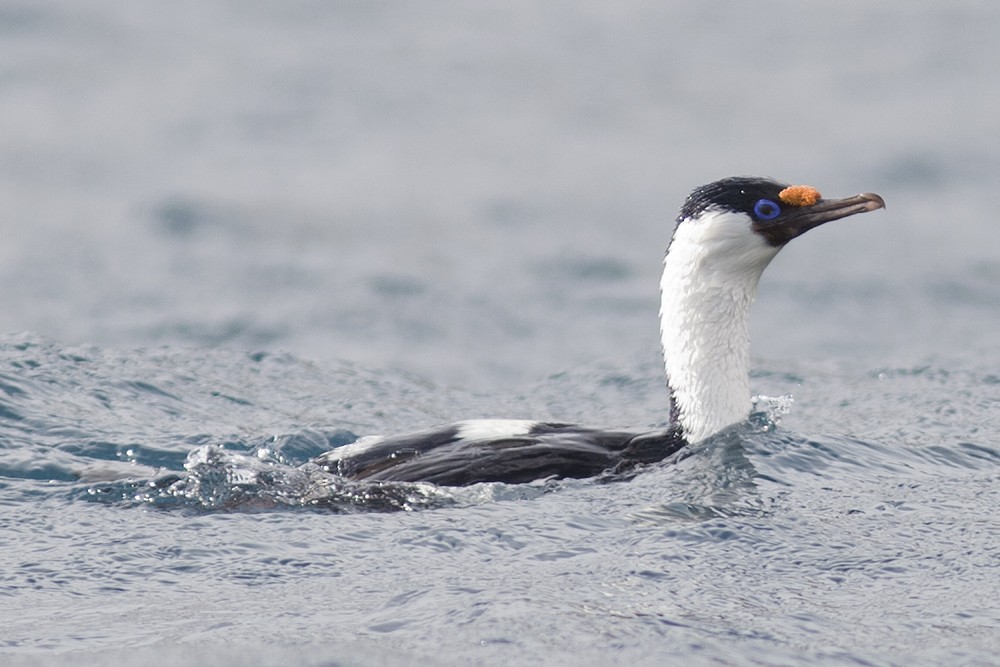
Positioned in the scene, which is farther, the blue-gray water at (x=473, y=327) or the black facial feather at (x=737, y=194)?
the black facial feather at (x=737, y=194)

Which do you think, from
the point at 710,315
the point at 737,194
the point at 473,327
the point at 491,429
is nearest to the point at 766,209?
the point at 737,194

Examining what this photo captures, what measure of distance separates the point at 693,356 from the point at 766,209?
84 centimetres

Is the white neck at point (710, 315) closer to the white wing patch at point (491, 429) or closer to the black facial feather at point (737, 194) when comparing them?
the black facial feather at point (737, 194)

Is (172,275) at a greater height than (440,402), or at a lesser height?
greater

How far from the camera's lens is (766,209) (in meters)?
8.27

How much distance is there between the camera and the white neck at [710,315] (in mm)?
8305

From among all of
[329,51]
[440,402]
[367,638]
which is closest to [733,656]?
[367,638]

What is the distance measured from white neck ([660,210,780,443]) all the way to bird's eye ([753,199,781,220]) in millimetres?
71

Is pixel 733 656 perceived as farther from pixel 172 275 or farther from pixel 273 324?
pixel 172 275

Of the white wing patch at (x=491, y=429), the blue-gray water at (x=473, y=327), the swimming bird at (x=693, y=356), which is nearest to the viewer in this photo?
the blue-gray water at (x=473, y=327)

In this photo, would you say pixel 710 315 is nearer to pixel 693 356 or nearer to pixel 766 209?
pixel 693 356

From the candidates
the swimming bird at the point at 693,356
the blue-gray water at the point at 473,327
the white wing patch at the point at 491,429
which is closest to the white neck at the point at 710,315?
the swimming bird at the point at 693,356

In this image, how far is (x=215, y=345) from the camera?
12.0m

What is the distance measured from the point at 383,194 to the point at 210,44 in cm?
424
